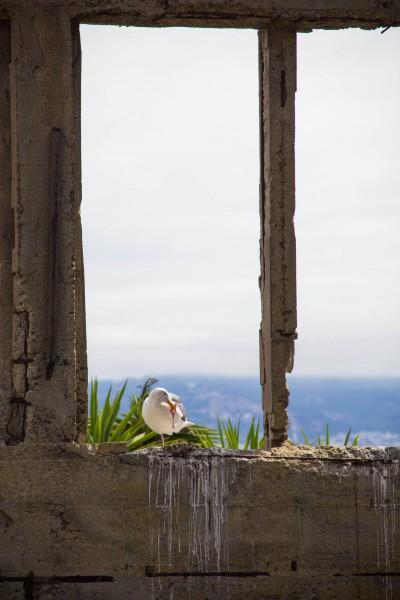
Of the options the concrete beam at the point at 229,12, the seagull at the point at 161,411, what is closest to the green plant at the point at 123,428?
the seagull at the point at 161,411

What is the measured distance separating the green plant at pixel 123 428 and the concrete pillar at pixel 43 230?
2168mm

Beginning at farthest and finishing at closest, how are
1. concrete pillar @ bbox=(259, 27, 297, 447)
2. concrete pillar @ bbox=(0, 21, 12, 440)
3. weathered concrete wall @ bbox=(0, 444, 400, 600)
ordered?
concrete pillar @ bbox=(259, 27, 297, 447) → concrete pillar @ bbox=(0, 21, 12, 440) → weathered concrete wall @ bbox=(0, 444, 400, 600)

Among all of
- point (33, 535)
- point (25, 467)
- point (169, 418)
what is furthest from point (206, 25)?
point (33, 535)

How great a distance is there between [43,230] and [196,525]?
1721 millimetres

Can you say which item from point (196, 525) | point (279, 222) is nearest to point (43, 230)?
point (279, 222)

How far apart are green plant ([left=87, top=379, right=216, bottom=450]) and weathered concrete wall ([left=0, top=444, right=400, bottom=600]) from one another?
2.14m

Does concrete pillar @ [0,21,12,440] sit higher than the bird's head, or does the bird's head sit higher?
concrete pillar @ [0,21,12,440]

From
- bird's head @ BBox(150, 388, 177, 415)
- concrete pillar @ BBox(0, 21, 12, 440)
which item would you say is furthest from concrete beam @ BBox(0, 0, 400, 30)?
bird's head @ BBox(150, 388, 177, 415)

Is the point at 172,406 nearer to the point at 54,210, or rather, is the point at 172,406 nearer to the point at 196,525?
the point at 196,525

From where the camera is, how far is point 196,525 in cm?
479

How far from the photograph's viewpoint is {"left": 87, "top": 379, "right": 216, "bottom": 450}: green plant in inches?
279

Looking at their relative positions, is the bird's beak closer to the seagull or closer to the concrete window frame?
the seagull

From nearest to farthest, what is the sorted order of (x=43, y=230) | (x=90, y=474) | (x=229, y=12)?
(x=90, y=474) < (x=43, y=230) < (x=229, y=12)

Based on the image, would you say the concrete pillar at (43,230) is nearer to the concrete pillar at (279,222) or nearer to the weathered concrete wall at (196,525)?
the weathered concrete wall at (196,525)
